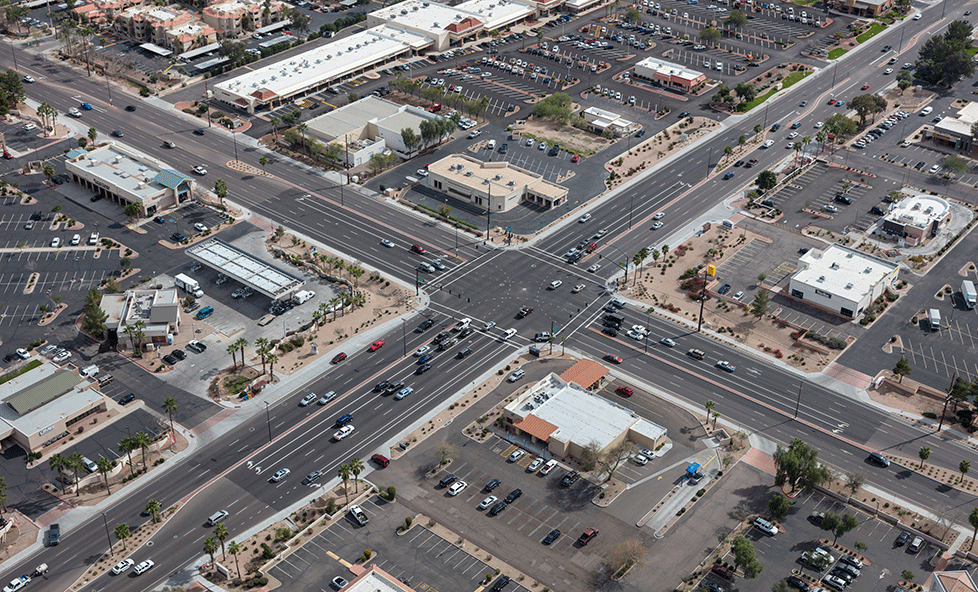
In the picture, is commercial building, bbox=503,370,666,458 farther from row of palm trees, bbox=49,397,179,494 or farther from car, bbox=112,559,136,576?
car, bbox=112,559,136,576

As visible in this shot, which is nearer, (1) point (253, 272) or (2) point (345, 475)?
(2) point (345, 475)

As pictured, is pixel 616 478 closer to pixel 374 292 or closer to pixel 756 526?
pixel 756 526

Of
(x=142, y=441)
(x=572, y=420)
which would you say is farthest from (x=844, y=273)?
(x=142, y=441)

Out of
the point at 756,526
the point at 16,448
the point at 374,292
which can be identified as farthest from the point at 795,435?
the point at 16,448

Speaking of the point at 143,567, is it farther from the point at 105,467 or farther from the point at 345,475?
the point at 345,475

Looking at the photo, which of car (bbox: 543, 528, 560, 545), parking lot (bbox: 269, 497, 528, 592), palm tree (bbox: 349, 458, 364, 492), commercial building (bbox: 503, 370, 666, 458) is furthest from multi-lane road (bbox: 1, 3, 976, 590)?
car (bbox: 543, 528, 560, 545)

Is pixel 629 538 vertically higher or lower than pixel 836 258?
lower

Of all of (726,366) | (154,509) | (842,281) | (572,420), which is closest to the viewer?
(154,509)
